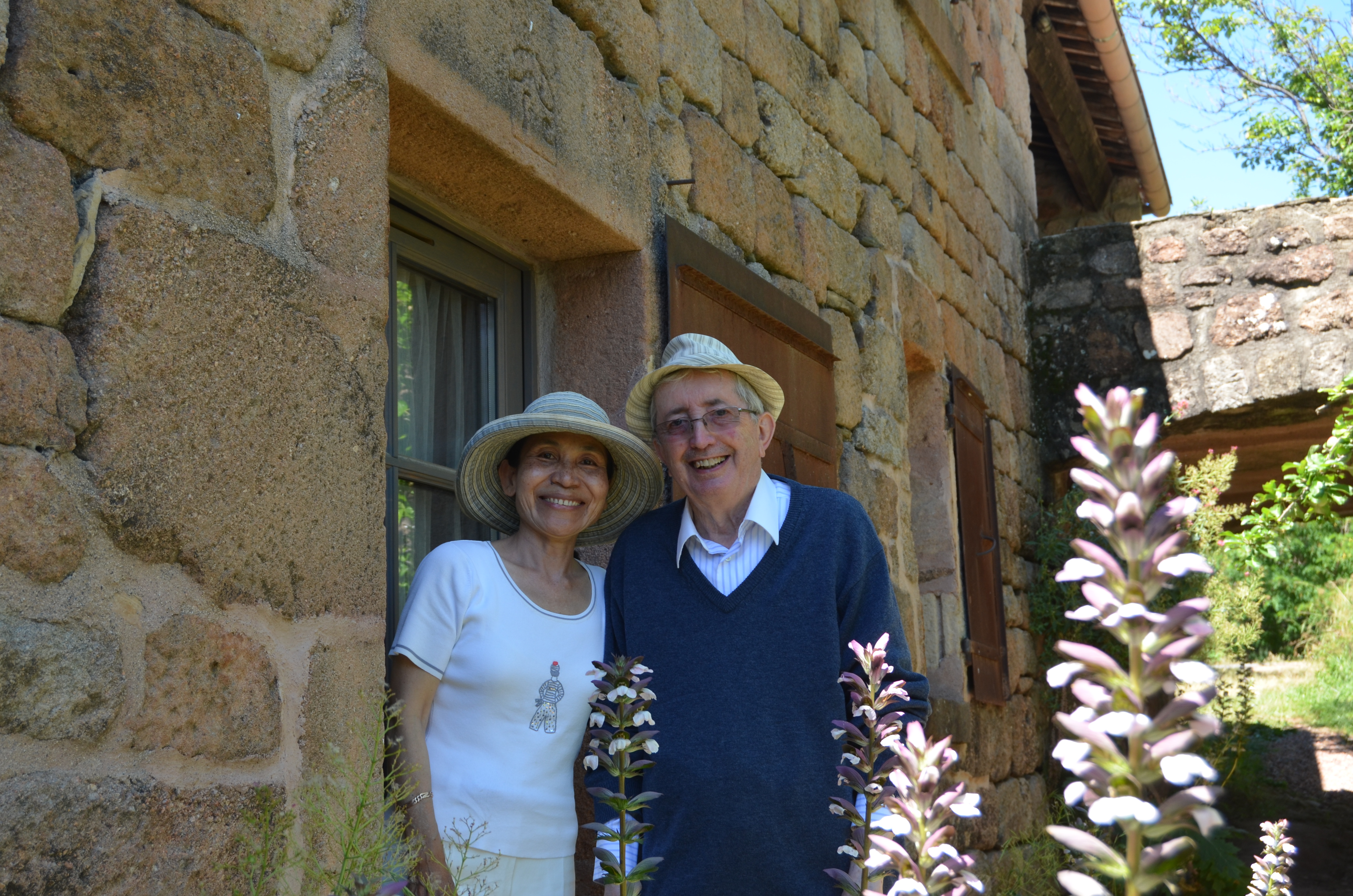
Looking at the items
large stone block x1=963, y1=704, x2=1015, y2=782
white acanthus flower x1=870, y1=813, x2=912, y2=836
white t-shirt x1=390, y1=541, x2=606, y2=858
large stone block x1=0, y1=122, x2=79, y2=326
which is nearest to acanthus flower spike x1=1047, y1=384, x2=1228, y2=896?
white acanthus flower x1=870, y1=813, x2=912, y2=836

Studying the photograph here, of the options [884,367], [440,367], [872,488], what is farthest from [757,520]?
[884,367]

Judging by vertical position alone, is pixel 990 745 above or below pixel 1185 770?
below

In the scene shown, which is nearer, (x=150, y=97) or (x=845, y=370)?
(x=150, y=97)

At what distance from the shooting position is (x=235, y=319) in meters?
1.62

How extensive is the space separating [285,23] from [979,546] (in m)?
4.05

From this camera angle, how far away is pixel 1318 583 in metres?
12.5

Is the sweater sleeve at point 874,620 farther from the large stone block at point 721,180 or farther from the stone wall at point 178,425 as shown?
the large stone block at point 721,180

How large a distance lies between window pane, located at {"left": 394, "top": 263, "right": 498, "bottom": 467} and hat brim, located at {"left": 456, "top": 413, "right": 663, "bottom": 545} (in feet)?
0.57

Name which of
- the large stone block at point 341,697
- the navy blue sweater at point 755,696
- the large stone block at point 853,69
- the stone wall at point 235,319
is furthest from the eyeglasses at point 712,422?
the large stone block at point 853,69

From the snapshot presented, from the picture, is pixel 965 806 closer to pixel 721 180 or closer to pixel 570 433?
pixel 570 433

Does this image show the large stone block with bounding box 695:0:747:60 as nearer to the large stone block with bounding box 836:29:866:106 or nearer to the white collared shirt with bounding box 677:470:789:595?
the large stone block with bounding box 836:29:866:106

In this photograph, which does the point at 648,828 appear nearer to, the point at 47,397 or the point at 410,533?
the point at 47,397

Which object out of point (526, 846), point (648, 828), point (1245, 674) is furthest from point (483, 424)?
point (1245, 674)

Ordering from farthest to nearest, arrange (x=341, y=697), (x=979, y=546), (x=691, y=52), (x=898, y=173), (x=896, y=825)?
(x=979, y=546) → (x=898, y=173) → (x=691, y=52) → (x=341, y=697) → (x=896, y=825)
